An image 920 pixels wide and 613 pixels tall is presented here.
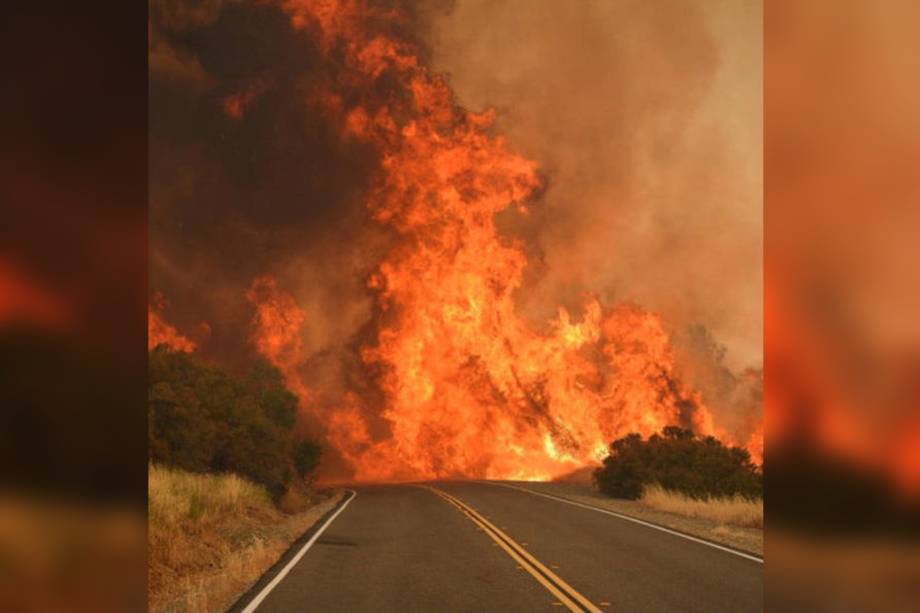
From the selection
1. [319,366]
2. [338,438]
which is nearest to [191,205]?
[319,366]

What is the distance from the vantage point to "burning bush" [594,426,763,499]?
30.9 m

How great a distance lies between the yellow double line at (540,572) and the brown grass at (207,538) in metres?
4.05

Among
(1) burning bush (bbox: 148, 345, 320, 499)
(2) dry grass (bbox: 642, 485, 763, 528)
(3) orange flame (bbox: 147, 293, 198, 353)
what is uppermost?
(3) orange flame (bbox: 147, 293, 198, 353)

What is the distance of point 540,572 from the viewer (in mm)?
13828

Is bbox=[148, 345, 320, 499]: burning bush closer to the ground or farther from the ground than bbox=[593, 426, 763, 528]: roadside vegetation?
farther from the ground

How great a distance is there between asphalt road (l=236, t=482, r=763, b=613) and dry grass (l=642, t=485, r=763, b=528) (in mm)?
2903

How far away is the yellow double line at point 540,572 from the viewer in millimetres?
11123

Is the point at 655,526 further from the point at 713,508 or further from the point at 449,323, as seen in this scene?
the point at 449,323

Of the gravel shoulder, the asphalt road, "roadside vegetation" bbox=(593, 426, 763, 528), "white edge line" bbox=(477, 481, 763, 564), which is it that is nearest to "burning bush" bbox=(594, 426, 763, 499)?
"roadside vegetation" bbox=(593, 426, 763, 528)

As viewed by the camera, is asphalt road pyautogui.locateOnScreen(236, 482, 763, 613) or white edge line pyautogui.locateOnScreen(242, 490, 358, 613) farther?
asphalt road pyautogui.locateOnScreen(236, 482, 763, 613)

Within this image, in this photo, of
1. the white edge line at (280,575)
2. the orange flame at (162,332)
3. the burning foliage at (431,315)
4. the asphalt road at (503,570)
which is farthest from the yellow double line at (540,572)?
the orange flame at (162,332)

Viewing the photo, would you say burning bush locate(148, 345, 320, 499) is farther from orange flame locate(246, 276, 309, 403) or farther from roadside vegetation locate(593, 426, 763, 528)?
orange flame locate(246, 276, 309, 403)

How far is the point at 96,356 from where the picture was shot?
5.43 metres

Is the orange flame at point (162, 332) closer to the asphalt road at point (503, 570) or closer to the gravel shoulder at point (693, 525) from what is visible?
the gravel shoulder at point (693, 525)
